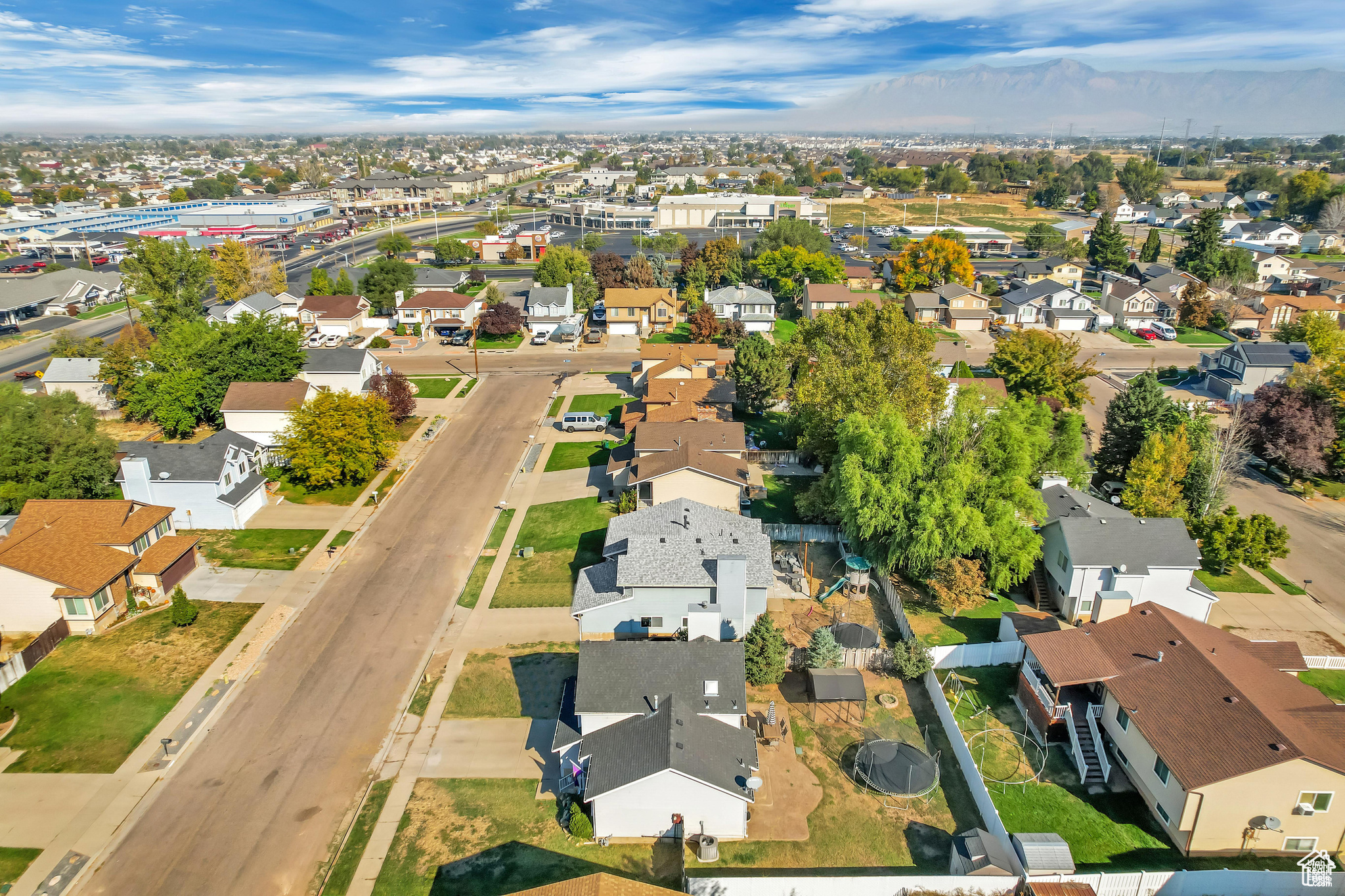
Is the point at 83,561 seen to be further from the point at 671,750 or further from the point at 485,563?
the point at 671,750

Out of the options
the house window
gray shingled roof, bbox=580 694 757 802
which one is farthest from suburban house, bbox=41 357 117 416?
the house window

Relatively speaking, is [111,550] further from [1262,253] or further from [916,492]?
[1262,253]

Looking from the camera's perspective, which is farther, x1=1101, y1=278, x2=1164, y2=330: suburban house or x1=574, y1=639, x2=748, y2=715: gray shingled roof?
x1=1101, y1=278, x2=1164, y2=330: suburban house

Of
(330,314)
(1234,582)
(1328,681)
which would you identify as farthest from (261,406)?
(1328,681)

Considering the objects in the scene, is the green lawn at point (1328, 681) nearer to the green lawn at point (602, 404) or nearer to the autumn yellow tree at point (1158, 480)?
the autumn yellow tree at point (1158, 480)

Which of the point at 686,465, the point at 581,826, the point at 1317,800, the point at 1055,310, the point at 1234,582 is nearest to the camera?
the point at 1317,800

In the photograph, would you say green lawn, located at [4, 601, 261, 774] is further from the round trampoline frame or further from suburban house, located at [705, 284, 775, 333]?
suburban house, located at [705, 284, 775, 333]

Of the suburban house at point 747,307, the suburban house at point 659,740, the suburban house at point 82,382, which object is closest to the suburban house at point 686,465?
the suburban house at point 659,740
